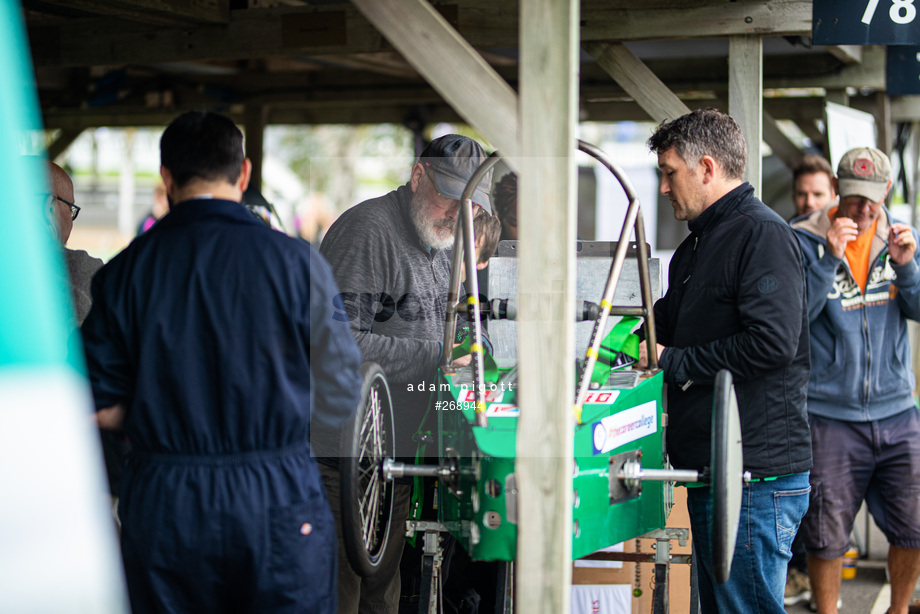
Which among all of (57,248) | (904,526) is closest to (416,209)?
(57,248)

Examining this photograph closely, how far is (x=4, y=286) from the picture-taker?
1149mm

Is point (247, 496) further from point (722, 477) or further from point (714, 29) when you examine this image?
point (714, 29)

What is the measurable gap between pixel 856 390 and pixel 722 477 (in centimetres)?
197

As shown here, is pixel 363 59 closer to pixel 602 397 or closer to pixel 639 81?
pixel 639 81

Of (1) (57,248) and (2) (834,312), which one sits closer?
(1) (57,248)

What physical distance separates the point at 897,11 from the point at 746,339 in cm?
191

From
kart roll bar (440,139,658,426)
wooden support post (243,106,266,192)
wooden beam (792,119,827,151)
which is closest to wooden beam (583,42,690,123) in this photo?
kart roll bar (440,139,658,426)

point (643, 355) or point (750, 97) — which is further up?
point (750, 97)

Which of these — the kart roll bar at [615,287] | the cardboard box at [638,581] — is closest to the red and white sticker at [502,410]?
the kart roll bar at [615,287]

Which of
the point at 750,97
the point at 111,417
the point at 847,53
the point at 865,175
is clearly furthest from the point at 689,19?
the point at 111,417

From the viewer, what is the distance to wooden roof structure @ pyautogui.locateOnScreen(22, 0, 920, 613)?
1951 millimetres

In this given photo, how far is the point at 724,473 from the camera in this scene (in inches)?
87.0

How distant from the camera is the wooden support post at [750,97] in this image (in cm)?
391

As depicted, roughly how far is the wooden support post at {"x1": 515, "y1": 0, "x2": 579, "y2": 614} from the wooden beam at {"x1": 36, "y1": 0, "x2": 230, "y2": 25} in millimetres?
2769
